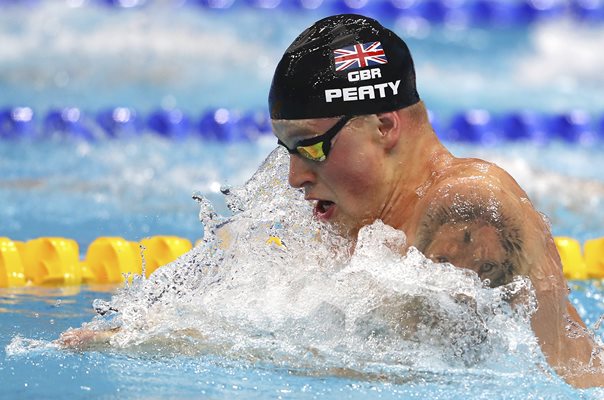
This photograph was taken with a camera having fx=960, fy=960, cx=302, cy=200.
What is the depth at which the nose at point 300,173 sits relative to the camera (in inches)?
93.7

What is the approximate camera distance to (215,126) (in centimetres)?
764

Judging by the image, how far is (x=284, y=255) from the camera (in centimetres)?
268

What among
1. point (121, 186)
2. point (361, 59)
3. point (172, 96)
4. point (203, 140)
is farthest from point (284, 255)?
point (172, 96)

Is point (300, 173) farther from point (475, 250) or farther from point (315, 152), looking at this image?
point (475, 250)

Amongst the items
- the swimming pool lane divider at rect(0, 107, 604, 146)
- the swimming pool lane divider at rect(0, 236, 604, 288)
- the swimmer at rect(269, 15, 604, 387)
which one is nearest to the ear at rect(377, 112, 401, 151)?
the swimmer at rect(269, 15, 604, 387)

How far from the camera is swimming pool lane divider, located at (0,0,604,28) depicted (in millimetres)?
10828

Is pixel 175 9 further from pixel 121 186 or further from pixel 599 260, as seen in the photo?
pixel 599 260

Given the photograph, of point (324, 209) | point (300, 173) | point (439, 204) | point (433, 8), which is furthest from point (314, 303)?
point (433, 8)

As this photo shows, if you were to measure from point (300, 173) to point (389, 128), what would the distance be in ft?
0.81

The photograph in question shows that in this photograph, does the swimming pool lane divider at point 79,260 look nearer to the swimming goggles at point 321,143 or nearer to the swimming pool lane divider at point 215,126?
the swimming goggles at point 321,143

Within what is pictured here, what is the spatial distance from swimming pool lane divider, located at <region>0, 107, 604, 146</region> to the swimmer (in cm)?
521

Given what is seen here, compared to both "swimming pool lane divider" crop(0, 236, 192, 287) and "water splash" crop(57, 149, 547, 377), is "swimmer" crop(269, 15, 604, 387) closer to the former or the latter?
"water splash" crop(57, 149, 547, 377)

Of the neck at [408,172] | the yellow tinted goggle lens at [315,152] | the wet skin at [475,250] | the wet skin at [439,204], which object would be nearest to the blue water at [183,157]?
the wet skin at [439,204]

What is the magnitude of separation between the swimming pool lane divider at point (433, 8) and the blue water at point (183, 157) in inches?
5.6
